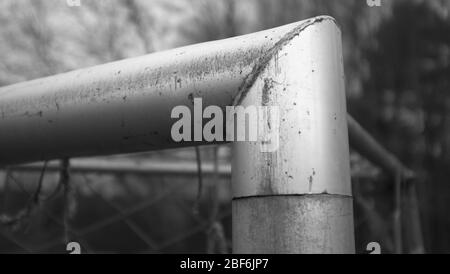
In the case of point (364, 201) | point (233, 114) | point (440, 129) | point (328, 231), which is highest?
point (440, 129)

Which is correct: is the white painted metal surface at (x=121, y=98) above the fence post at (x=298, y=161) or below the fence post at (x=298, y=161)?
above

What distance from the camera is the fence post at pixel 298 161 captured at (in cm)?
57

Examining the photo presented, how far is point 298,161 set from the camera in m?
0.58

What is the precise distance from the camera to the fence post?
57cm

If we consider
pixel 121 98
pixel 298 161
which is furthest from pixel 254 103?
pixel 121 98

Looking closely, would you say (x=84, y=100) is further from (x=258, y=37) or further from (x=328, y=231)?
(x=328, y=231)

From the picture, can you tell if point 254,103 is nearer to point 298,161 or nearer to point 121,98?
point 298,161

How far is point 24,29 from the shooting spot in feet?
6.21

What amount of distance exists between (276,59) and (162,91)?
16 centimetres

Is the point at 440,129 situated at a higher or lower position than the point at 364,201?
higher

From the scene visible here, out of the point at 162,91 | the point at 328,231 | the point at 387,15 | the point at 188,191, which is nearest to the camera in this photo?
the point at 328,231

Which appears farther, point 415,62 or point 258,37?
point 415,62

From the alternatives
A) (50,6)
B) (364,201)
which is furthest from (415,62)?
(50,6)

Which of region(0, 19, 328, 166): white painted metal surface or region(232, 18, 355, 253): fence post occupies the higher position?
region(0, 19, 328, 166): white painted metal surface
